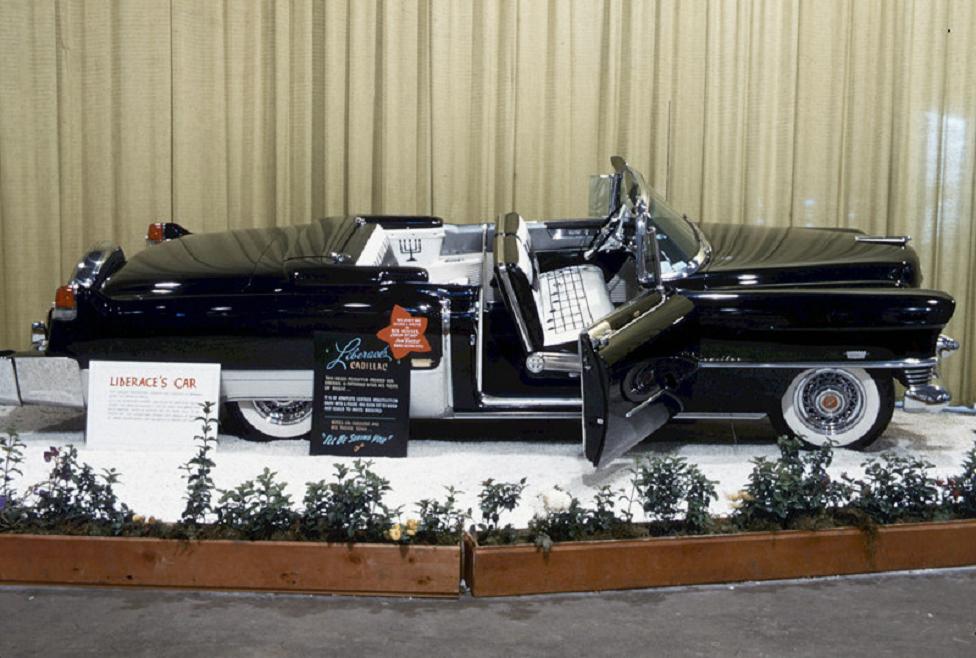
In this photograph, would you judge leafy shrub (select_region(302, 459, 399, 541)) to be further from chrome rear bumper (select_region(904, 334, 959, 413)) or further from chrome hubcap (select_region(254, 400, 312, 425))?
chrome rear bumper (select_region(904, 334, 959, 413))

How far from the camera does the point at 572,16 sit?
22.5 feet

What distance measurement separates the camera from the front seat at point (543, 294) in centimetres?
527

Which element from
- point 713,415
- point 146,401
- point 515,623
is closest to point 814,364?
point 713,415

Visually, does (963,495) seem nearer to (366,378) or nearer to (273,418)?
(366,378)

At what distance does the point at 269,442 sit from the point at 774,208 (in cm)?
314

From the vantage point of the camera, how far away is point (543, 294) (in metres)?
5.83

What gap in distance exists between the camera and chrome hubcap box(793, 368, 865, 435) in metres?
5.34

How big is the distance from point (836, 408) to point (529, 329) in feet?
4.49

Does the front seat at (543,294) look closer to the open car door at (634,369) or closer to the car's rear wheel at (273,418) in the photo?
the open car door at (634,369)

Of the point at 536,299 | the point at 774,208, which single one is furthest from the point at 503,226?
the point at 774,208

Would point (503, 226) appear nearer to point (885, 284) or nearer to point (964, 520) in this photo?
point (885, 284)

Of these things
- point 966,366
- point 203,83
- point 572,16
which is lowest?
point 966,366

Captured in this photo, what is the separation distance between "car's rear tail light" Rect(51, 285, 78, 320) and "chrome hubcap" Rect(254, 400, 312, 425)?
893 millimetres

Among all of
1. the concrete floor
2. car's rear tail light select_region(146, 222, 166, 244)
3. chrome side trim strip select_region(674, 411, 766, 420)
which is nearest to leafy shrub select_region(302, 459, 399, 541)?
the concrete floor
